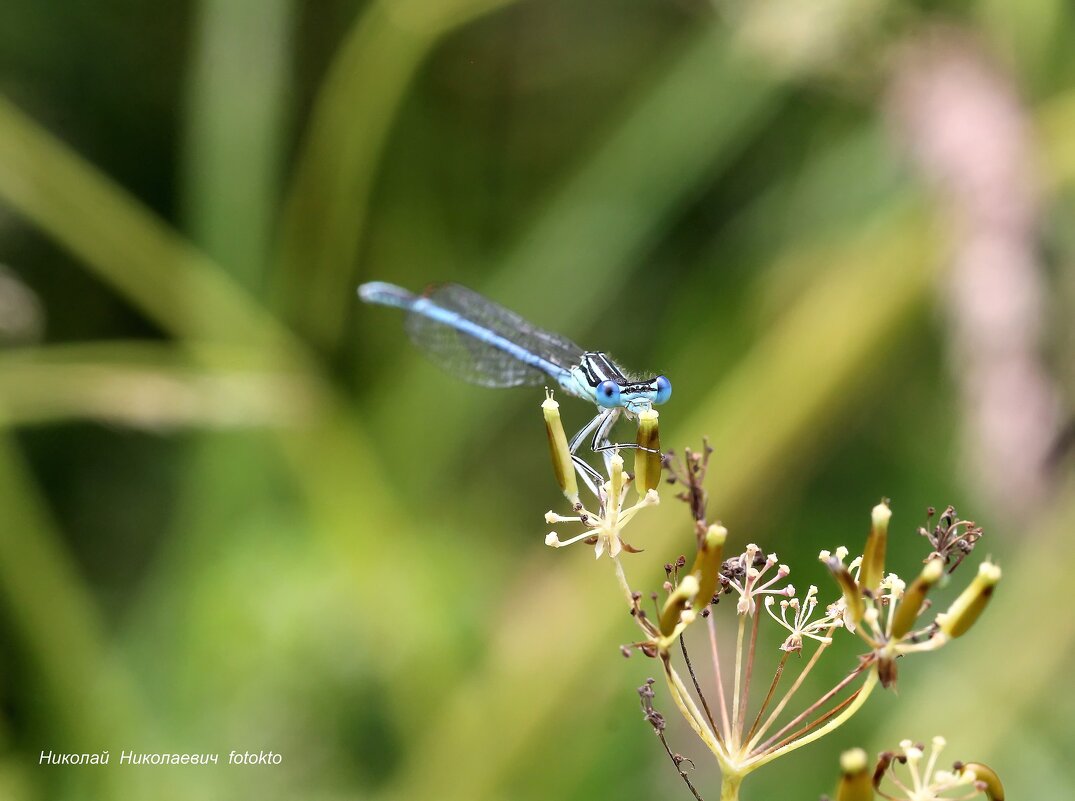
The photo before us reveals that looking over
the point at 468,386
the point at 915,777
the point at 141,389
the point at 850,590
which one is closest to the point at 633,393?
the point at 850,590

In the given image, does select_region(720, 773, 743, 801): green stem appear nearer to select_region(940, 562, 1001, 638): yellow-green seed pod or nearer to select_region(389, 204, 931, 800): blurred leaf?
select_region(940, 562, 1001, 638): yellow-green seed pod

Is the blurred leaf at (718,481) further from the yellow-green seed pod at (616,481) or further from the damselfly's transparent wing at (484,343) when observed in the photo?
the yellow-green seed pod at (616,481)

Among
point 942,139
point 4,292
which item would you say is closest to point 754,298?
point 942,139

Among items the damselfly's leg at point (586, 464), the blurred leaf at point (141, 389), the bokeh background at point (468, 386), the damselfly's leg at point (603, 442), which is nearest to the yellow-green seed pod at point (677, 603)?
the damselfly's leg at point (586, 464)

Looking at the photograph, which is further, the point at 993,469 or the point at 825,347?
the point at 825,347

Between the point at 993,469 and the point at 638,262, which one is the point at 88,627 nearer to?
the point at 638,262
